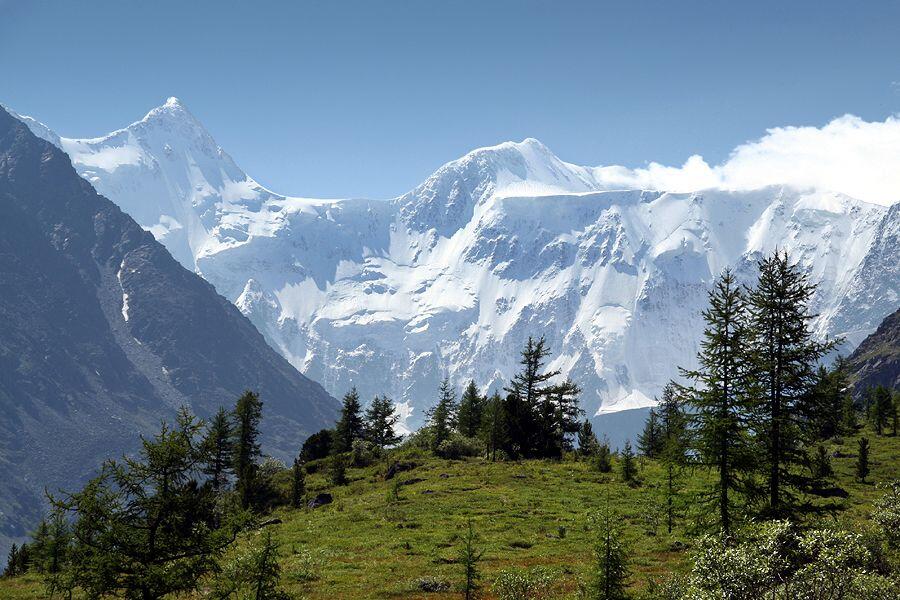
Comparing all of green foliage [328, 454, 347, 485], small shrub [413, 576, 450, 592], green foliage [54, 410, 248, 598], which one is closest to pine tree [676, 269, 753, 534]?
small shrub [413, 576, 450, 592]

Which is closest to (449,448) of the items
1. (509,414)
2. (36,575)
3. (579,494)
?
(509,414)

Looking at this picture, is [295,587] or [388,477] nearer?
[295,587]

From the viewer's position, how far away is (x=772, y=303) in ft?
105

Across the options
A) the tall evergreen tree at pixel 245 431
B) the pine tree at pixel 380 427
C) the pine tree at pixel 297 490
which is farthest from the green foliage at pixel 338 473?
the pine tree at pixel 380 427

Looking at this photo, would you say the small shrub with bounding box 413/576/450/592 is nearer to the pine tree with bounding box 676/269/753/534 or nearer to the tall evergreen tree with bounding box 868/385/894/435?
the pine tree with bounding box 676/269/753/534

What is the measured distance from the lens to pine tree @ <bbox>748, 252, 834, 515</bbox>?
99.9 ft

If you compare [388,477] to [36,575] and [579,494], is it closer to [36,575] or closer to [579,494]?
[579,494]

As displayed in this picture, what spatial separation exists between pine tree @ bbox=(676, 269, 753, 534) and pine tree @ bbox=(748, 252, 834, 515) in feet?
2.70

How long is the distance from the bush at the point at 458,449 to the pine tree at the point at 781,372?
49.1 metres

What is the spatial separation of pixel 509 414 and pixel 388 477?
50.9 ft

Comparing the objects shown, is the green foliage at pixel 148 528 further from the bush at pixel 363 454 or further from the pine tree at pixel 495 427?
the bush at pixel 363 454

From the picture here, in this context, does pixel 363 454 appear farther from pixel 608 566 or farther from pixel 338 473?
pixel 608 566

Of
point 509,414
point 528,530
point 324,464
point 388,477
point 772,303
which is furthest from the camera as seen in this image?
point 324,464

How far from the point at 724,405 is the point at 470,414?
65.5 metres
